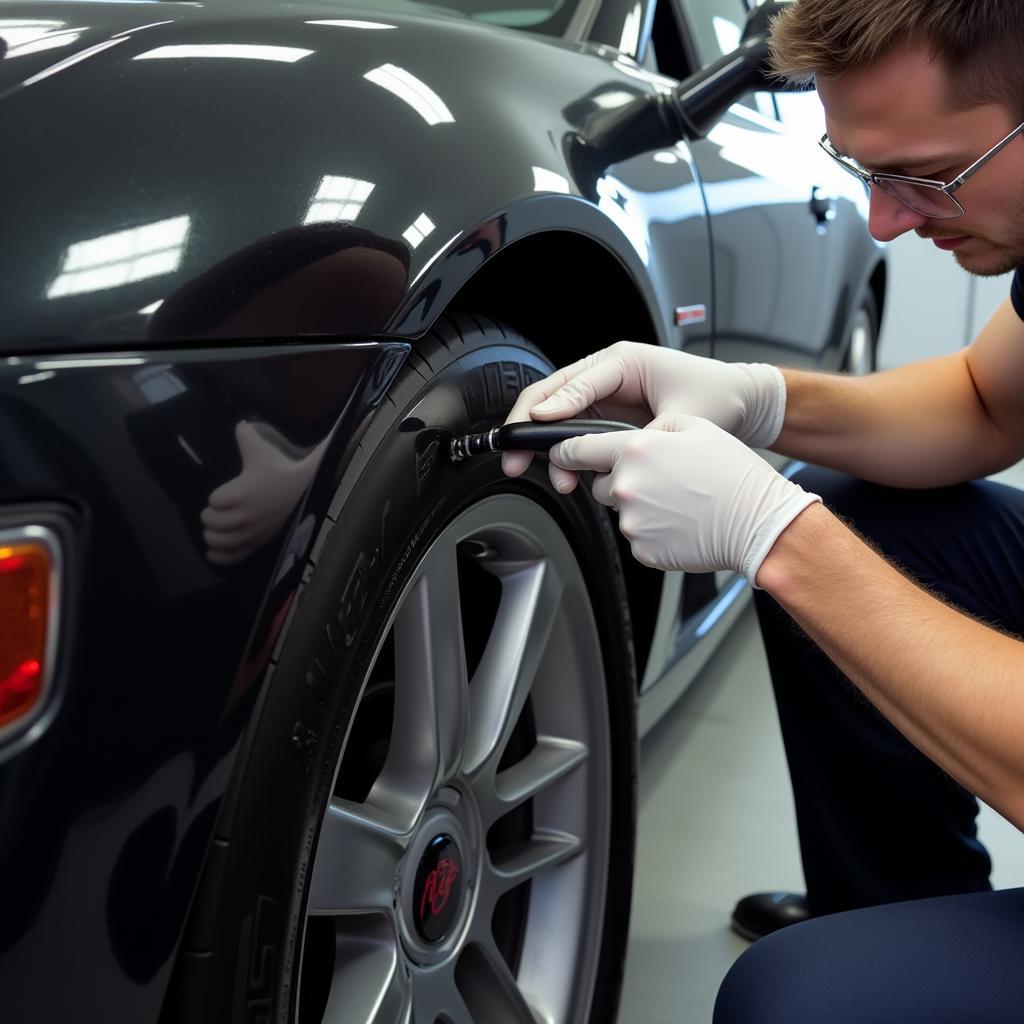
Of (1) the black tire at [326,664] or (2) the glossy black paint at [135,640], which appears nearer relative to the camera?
(2) the glossy black paint at [135,640]

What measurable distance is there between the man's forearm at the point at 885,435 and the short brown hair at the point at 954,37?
1.47ft

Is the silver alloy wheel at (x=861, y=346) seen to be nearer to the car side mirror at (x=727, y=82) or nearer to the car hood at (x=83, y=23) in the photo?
the car side mirror at (x=727, y=82)

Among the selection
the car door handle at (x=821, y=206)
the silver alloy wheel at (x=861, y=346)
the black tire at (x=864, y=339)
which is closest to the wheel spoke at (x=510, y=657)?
the car door handle at (x=821, y=206)

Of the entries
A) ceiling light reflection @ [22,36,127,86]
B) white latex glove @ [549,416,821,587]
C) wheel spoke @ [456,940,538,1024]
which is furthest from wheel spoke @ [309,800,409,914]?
ceiling light reflection @ [22,36,127,86]

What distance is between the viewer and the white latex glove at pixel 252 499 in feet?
2.41

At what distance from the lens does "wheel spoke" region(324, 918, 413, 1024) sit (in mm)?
971

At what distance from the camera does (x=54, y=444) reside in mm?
655

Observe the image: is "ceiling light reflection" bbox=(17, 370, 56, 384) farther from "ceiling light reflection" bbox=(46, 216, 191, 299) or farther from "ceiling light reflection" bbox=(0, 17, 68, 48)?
"ceiling light reflection" bbox=(0, 17, 68, 48)

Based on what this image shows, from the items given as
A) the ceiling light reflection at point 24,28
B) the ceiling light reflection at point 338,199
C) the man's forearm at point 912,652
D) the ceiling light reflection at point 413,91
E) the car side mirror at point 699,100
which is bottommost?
the man's forearm at point 912,652

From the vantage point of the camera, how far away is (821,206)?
2.13m

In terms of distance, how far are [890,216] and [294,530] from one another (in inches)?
29.3

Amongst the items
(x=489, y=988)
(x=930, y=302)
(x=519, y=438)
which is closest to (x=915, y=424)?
(x=519, y=438)

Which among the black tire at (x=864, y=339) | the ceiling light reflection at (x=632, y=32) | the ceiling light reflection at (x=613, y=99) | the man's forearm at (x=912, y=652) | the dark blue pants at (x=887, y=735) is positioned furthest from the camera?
the black tire at (x=864, y=339)

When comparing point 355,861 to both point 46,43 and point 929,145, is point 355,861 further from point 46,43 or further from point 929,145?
point 929,145
